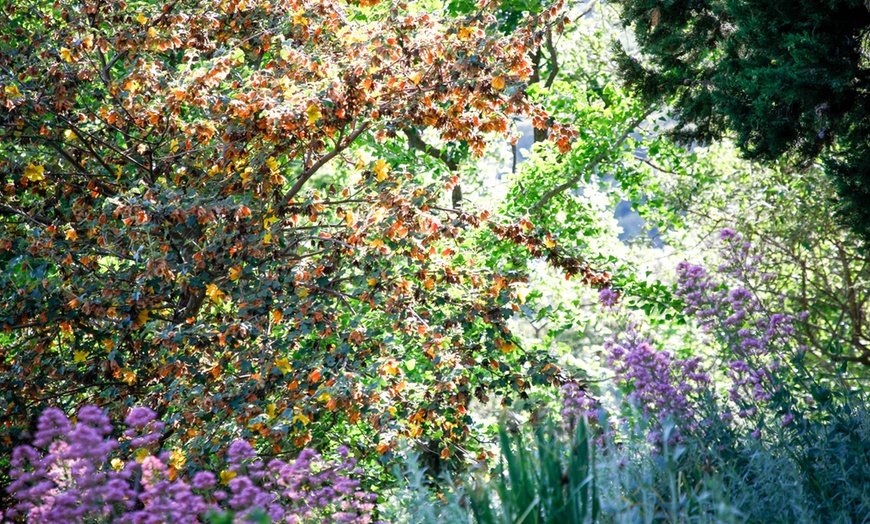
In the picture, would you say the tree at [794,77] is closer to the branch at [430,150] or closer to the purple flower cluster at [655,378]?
the purple flower cluster at [655,378]

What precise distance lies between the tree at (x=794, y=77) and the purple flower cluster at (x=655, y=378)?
2512mm

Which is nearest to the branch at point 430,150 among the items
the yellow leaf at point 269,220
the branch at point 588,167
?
the branch at point 588,167

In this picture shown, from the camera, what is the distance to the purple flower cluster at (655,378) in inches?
141

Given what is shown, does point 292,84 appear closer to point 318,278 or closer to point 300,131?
point 300,131

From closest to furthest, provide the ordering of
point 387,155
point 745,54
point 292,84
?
point 292,84
point 745,54
point 387,155

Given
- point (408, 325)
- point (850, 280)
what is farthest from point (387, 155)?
point (850, 280)

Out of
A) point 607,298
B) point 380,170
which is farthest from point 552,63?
point 607,298

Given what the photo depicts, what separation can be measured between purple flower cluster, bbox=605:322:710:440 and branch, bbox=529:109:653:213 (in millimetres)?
6063

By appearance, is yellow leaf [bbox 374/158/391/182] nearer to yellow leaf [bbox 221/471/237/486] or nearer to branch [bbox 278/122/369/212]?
branch [bbox 278/122/369/212]

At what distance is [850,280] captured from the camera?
11414 mm

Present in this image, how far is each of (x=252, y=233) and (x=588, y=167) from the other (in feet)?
19.1

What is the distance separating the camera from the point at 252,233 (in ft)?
17.0

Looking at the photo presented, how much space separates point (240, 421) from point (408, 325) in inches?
45.9

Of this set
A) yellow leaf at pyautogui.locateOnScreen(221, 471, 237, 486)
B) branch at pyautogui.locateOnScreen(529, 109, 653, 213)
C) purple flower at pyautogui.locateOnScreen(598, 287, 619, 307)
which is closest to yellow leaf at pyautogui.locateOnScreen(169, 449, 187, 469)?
yellow leaf at pyautogui.locateOnScreen(221, 471, 237, 486)
